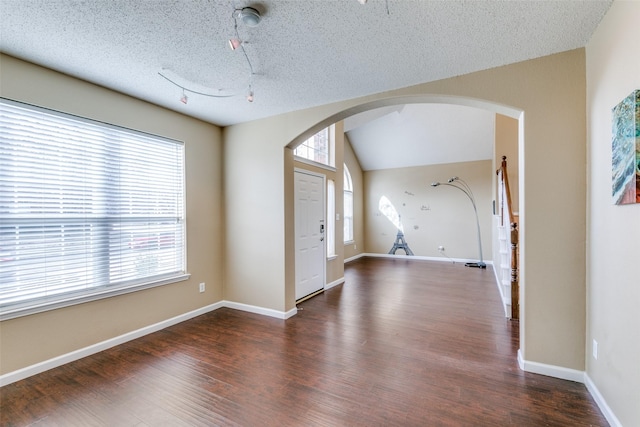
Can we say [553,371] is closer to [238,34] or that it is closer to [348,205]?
[238,34]

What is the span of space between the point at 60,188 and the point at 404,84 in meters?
3.39

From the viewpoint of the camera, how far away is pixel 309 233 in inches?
178

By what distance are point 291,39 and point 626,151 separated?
7.17 feet

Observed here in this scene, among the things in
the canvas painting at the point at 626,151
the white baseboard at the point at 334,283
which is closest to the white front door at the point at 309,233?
the white baseboard at the point at 334,283

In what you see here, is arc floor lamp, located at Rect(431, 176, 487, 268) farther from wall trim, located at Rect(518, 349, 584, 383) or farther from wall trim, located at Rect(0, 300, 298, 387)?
wall trim, located at Rect(0, 300, 298, 387)

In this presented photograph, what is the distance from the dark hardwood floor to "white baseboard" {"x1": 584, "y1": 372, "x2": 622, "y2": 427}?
4 centimetres

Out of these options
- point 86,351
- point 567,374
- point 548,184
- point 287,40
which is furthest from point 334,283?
point 287,40

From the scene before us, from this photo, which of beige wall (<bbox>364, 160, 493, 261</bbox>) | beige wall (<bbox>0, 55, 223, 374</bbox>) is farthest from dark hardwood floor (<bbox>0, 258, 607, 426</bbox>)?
beige wall (<bbox>364, 160, 493, 261</bbox>)

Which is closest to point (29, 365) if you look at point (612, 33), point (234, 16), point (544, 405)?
point (234, 16)

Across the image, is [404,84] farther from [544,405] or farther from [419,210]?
[419,210]

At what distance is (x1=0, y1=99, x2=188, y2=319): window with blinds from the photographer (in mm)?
2242

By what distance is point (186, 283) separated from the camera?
356cm

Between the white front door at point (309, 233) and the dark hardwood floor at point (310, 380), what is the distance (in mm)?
877

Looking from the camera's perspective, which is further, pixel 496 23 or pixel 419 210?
pixel 419 210
